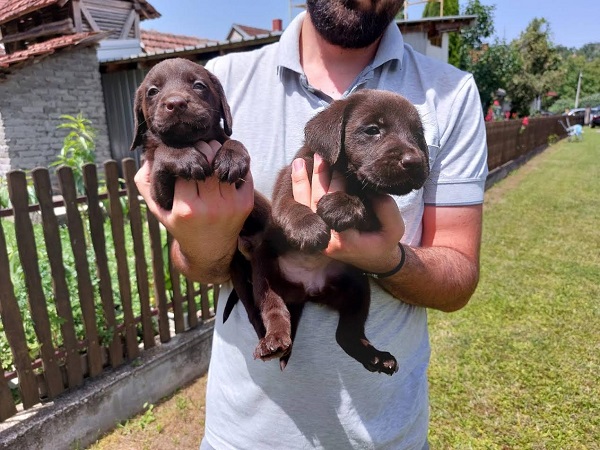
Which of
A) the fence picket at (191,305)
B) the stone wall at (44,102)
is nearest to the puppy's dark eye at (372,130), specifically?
the fence picket at (191,305)

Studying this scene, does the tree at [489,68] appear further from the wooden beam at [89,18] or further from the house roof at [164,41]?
the wooden beam at [89,18]

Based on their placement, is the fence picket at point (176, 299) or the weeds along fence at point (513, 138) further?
the weeds along fence at point (513, 138)

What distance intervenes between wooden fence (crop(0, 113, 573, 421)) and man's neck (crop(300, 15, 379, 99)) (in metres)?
2.55

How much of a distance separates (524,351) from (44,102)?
36.2ft

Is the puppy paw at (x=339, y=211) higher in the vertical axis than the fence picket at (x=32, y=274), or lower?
higher

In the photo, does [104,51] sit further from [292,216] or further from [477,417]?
[292,216]

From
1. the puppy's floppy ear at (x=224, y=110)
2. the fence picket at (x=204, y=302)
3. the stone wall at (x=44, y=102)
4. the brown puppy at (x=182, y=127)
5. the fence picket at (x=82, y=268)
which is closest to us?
the brown puppy at (x=182, y=127)

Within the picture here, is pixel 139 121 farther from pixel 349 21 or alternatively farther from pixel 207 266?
pixel 349 21

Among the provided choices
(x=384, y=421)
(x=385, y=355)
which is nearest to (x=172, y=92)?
(x=385, y=355)

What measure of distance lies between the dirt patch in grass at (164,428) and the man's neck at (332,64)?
3.27 meters

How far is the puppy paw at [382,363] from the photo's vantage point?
161cm

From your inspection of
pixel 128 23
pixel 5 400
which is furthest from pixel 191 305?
pixel 128 23

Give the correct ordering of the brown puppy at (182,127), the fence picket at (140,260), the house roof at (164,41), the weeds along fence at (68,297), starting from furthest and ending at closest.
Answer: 1. the house roof at (164,41)
2. the fence picket at (140,260)
3. the weeds along fence at (68,297)
4. the brown puppy at (182,127)

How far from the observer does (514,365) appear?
5109 millimetres
